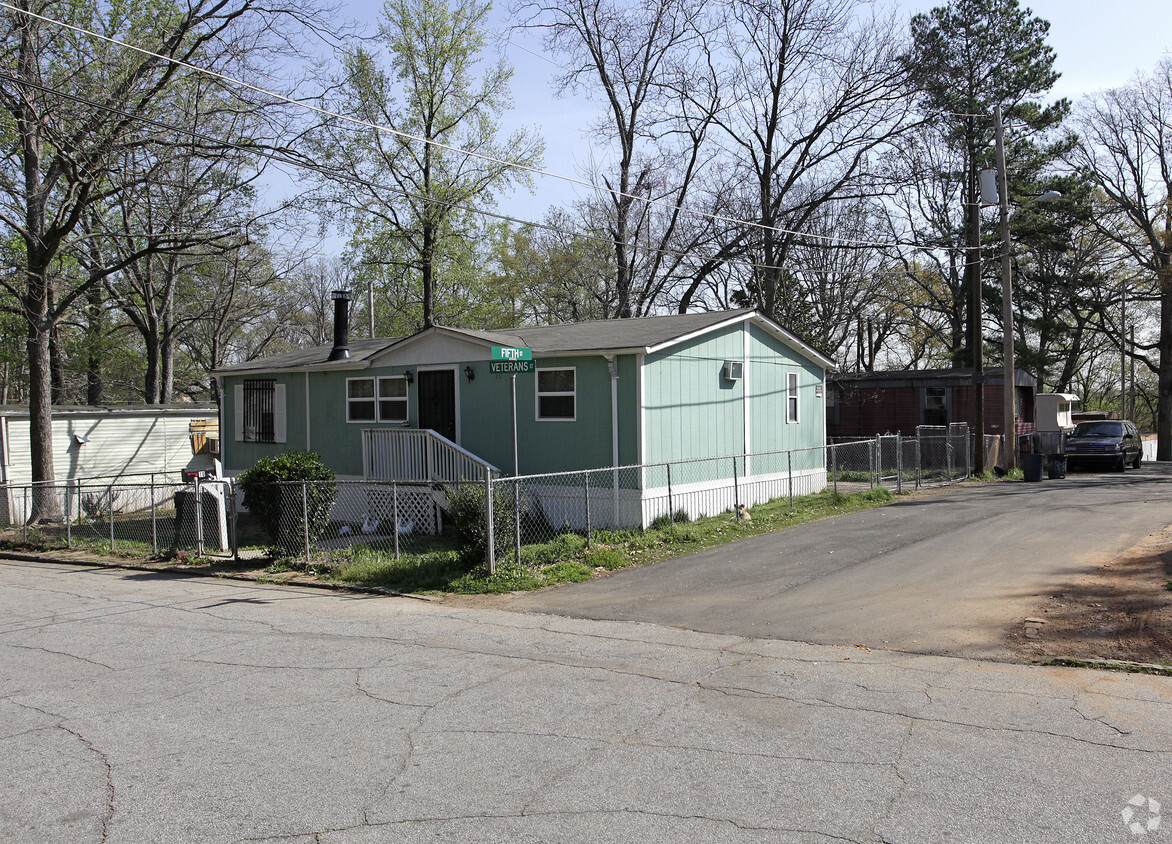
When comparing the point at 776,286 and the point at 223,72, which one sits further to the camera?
the point at 776,286

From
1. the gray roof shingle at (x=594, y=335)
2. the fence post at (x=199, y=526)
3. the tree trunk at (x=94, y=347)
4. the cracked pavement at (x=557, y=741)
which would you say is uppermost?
the tree trunk at (x=94, y=347)

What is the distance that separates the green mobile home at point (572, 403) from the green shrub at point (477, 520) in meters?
1.83

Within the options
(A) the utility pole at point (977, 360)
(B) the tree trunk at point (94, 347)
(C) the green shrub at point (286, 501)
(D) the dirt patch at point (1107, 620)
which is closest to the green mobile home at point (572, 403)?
(C) the green shrub at point (286, 501)

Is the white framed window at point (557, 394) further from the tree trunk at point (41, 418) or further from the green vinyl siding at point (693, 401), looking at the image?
the tree trunk at point (41, 418)

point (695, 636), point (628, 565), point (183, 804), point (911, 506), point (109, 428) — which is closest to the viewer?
point (183, 804)

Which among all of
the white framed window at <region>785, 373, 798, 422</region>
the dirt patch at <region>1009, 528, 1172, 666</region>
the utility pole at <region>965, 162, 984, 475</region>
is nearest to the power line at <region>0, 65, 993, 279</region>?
the utility pole at <region>965, 162, 984, 475</region>

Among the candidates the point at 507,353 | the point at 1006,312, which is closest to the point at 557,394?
the point at 507,353

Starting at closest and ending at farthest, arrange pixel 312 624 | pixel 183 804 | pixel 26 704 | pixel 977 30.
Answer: pixel 183 804
pixel 26 704
pixel 312 624
pixel 977 30

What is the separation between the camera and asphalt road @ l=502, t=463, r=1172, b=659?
8352 mm

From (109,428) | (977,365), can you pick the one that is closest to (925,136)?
(977,365)

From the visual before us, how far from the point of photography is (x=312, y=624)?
9.12m

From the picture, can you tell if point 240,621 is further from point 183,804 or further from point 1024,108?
→ point 1024,108

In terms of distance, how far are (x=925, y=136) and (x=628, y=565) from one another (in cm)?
2818

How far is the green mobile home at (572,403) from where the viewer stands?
15.2 meters
